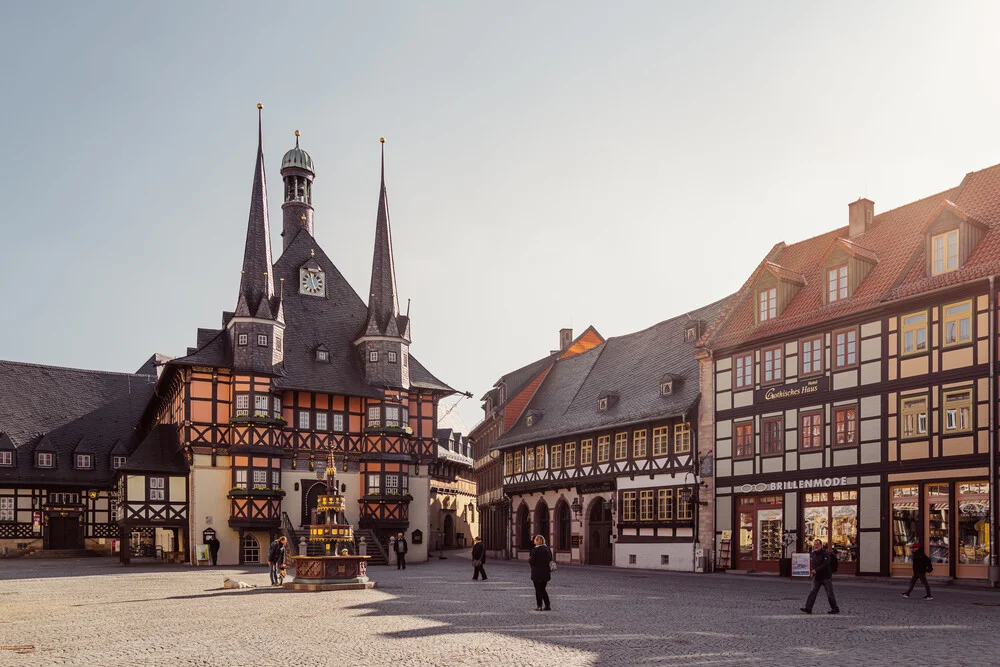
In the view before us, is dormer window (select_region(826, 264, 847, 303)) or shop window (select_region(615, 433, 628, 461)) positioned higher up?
dormer window (select_region(826, 264, 847, 303))

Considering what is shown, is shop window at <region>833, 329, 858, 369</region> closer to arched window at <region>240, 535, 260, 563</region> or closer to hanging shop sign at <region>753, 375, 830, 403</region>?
hanging shop sign at <region>753, 375, 830, 403</region>

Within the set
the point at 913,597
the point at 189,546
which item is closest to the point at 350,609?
the point at 913,597

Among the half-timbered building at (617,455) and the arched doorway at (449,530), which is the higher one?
the half-timbered building at (617,455)

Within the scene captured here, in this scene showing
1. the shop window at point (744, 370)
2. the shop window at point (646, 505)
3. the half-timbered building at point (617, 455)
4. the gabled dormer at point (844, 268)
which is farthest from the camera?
the shop window at point (646, 505)

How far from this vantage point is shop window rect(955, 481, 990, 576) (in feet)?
95.1

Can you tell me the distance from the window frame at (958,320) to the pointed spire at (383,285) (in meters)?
28.7

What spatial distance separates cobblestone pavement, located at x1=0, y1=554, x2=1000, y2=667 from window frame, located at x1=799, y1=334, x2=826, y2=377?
26.9 ft

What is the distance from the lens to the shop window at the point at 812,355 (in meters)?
35.5

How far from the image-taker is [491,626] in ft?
59.0

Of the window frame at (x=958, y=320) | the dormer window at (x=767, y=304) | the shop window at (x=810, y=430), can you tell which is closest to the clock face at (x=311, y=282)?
the dormer window at (x=767, y=304)

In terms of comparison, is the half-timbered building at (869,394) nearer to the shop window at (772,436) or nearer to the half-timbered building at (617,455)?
the shop window at (772,436)

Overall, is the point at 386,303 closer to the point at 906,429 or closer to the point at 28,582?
the point at 28,582

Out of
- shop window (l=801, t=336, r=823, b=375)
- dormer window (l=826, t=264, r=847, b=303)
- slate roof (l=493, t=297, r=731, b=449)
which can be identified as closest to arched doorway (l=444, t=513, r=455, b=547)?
slate roof (l=493, t=297, r=731, b=449)

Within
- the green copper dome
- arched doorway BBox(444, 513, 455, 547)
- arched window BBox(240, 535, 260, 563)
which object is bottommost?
arched doorway BBox(444, 513, 455, 547)
